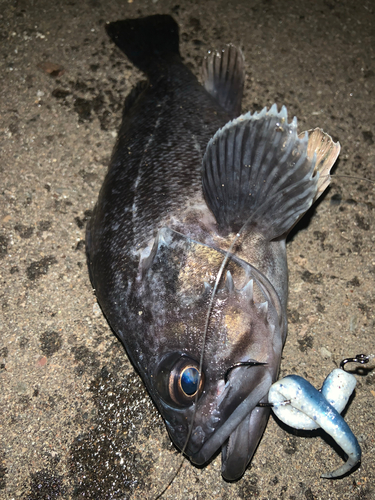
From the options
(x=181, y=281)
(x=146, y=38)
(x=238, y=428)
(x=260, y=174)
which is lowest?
(x=238, y=428)

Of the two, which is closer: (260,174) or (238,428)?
(238,428)

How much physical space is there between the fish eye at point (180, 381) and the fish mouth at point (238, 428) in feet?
0.45

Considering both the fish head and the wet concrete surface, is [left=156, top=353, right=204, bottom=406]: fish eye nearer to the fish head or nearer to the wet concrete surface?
the fish head

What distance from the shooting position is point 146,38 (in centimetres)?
332

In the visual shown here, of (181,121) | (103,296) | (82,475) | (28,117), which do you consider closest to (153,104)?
(181,121)

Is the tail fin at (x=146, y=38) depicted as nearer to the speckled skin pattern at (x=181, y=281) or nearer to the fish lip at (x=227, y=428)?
the speckled skin pattern at (x=181, y=281)

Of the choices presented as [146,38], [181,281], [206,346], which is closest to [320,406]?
[206,346]

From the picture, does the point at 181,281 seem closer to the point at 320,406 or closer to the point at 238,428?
the point at 238,428

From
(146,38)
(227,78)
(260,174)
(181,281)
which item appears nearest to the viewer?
(181,281)

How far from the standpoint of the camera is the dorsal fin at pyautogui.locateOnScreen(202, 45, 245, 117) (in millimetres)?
3113

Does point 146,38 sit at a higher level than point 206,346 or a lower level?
higher

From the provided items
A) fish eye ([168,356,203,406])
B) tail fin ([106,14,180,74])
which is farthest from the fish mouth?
tail fin ([106,14,180,74])

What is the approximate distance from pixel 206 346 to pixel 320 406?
1.88 ft

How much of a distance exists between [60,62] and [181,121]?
1570 mm
